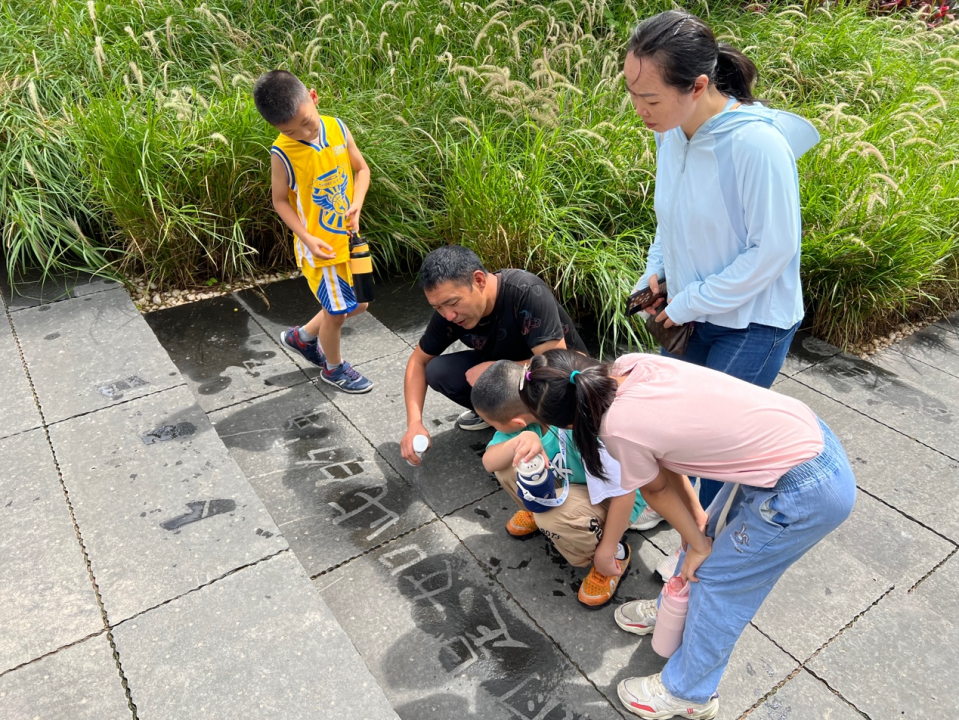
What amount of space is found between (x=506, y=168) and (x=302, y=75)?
6.38 ft

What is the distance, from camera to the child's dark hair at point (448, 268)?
2.43 m

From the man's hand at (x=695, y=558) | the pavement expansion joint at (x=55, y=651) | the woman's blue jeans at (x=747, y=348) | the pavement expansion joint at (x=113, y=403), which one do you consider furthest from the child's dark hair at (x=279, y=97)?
the man's hand at (x=695, y=558)

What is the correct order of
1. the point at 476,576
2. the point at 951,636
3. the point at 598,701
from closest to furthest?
the point at 598,701, the point at 951,636, the point at 476,576

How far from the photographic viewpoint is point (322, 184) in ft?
10.6

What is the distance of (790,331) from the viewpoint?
2.17 meters

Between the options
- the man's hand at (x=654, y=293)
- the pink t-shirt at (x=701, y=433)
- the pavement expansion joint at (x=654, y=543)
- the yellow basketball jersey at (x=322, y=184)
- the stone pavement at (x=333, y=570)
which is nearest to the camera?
the pink t-shirt at (x=701, y=433)

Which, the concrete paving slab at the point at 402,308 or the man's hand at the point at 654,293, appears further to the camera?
the concrete paving slab at the point at 402,308

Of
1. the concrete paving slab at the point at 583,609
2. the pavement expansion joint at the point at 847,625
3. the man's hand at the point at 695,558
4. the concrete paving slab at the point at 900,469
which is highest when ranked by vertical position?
the man's hand at the point at 695,558

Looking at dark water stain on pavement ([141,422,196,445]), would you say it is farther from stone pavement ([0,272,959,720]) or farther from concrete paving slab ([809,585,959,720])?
concrete paving slab ([809,585,959,720])

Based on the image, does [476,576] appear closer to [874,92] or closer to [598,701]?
[598,701]

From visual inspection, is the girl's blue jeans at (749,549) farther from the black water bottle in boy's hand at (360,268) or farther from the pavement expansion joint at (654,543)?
the black water bottle in boy's hand at (360,268)

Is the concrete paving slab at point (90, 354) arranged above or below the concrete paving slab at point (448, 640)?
above

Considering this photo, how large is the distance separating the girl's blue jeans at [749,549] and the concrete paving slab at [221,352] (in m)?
2.42

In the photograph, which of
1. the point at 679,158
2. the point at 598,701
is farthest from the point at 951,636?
the point at 679,158
